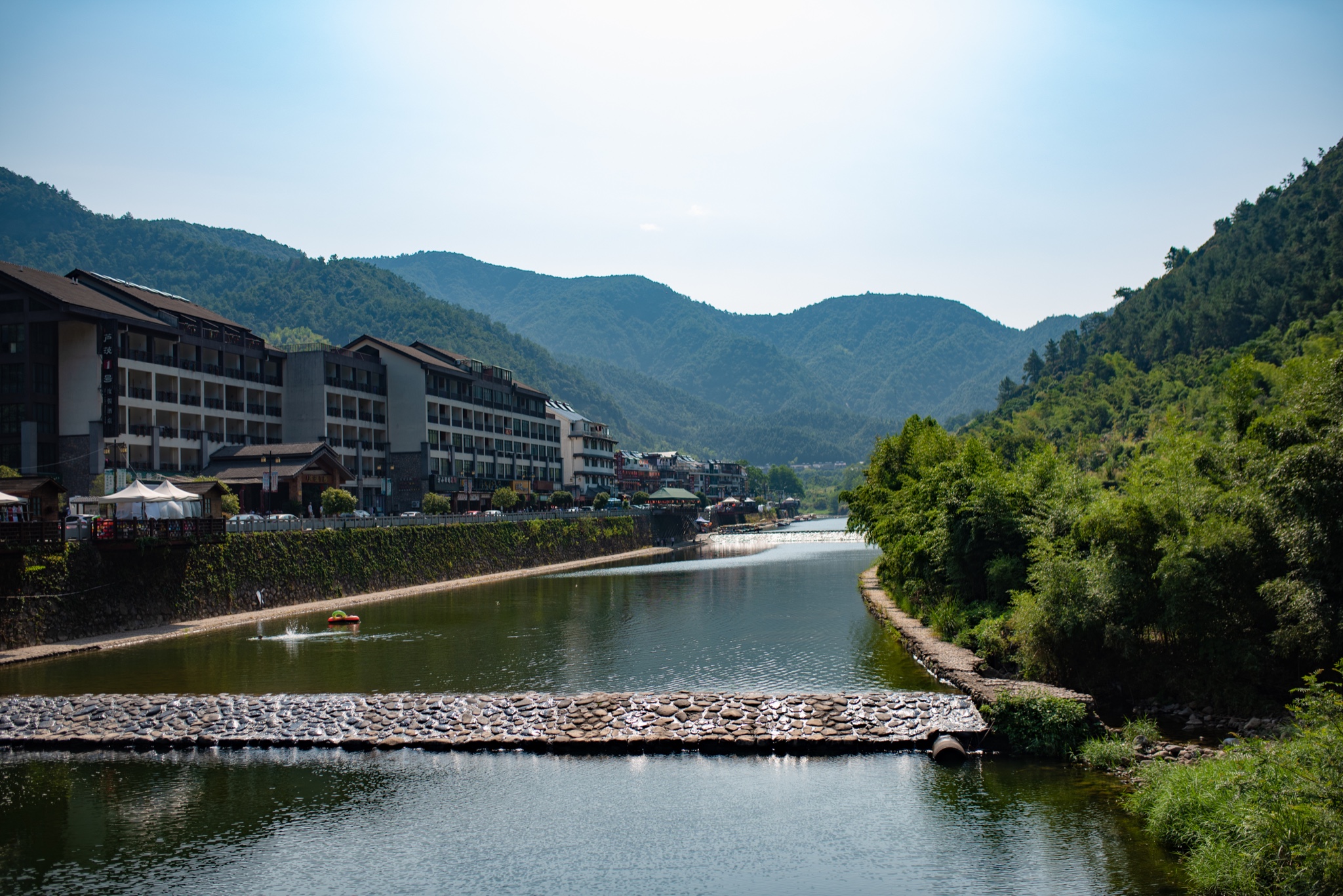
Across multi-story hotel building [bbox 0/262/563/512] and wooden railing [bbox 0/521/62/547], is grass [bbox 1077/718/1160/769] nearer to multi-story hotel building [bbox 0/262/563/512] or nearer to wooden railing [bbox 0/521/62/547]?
wooden railing [bbox 0/521/62/547]

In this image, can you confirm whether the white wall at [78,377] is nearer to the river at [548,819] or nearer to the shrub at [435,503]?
the shrub at [435,503]

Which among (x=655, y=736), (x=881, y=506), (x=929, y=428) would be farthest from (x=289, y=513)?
(x=655, y=736)

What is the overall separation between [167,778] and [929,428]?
52.1 m

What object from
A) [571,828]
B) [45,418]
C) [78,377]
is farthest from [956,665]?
[45,418]

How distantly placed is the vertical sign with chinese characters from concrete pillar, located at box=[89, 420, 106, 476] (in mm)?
436

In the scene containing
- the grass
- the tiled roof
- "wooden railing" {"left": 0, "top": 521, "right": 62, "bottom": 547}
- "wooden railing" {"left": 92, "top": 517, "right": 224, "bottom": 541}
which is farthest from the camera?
the tiled roof

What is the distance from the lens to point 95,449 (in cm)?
5766

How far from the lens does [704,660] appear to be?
3456 centimetres

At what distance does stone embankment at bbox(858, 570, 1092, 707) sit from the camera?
24.0m

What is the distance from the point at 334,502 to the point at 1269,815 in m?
55.3

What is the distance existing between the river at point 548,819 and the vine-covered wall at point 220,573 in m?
4.84

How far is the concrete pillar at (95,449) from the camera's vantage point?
57.5m

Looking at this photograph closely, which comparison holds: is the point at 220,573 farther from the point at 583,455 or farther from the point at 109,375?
the point at 583,455

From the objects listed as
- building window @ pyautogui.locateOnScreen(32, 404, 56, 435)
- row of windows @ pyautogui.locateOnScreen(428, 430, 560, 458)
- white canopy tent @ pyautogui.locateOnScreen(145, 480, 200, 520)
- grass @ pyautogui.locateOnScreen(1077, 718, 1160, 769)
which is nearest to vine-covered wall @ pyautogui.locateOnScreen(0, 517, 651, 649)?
white canopy tent @ pyautogui.locateOnScreen(145, 480, 200, 520)
